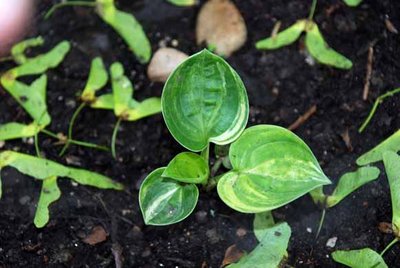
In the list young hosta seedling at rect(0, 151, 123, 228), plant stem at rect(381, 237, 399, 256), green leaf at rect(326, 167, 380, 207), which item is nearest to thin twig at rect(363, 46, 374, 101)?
green leaf at rect(326, 167, 380, 207)

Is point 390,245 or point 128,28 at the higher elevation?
point 128,28

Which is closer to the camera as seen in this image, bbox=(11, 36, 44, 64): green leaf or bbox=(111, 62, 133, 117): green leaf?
bbox=(111, 62, 133, 117): green leaf

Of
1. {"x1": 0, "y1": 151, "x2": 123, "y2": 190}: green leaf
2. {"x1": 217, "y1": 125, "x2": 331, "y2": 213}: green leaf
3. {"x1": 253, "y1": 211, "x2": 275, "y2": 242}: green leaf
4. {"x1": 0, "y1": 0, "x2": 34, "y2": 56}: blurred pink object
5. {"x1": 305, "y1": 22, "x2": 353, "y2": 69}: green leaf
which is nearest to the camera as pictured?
{"x1": 217, "y1": 125, "x2": 331, "y2": 213}: green leaf

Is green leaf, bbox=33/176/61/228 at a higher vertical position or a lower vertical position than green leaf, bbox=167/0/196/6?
lower

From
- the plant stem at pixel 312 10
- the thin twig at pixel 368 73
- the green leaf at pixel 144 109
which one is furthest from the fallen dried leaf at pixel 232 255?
the plant stem at pixel 312 10

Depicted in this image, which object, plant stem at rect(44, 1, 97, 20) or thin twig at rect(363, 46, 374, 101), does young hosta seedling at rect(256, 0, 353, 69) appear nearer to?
thin twig at rect(363, 46, 374, 101)

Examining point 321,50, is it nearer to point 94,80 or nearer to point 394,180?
point 394,180

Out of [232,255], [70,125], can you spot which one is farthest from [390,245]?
[70,125]
